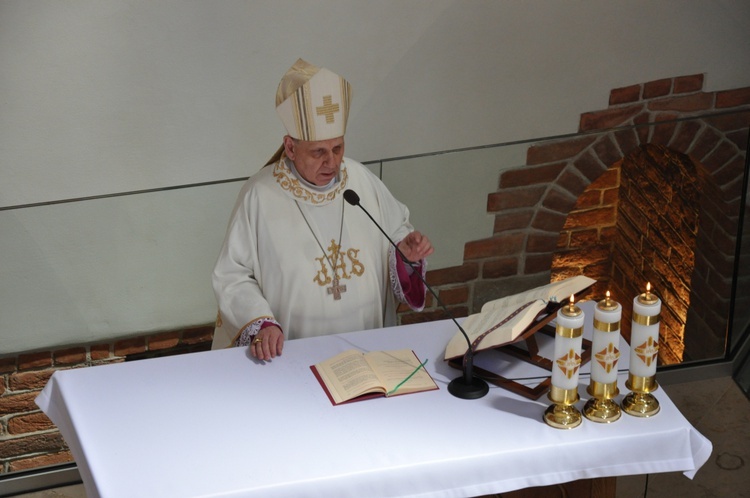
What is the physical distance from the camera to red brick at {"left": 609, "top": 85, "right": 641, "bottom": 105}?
5.62 metres

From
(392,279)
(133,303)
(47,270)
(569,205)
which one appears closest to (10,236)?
(47,270)

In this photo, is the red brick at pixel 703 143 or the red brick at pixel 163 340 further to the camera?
the red brick at pixel 703 143

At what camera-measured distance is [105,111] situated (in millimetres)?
4859

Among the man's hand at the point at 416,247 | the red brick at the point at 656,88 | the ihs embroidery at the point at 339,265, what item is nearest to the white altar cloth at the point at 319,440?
the man's hand at the point at 416,247

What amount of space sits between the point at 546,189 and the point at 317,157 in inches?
58.8

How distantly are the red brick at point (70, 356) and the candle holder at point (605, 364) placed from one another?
2161 millimetres

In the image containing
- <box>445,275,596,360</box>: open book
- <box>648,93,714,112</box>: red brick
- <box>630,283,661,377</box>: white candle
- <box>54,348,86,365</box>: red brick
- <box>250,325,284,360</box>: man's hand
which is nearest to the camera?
<box>630,283,661,377</box>: white candle

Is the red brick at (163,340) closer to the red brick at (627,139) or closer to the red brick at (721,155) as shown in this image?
the red brick at (627,139)

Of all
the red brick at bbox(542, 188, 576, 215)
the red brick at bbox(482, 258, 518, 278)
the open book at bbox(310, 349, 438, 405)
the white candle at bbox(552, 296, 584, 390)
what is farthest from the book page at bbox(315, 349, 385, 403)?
the red brick at bbox(542, 188, 576, 215)

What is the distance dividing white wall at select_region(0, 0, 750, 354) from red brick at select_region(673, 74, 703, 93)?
39 mm

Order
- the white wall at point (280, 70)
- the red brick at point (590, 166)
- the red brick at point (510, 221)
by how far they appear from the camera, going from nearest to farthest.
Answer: the white wall at point (280, 70) < the red brick at point (510, 221) < the red brick at point (590, 166)

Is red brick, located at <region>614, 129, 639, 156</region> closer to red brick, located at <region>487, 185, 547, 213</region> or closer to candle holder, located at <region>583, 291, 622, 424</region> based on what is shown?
red brick, located at <region>487, 185, 547, 213</region>

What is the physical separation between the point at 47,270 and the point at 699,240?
2.74 metres

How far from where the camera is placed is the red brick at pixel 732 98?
19.1 feet
